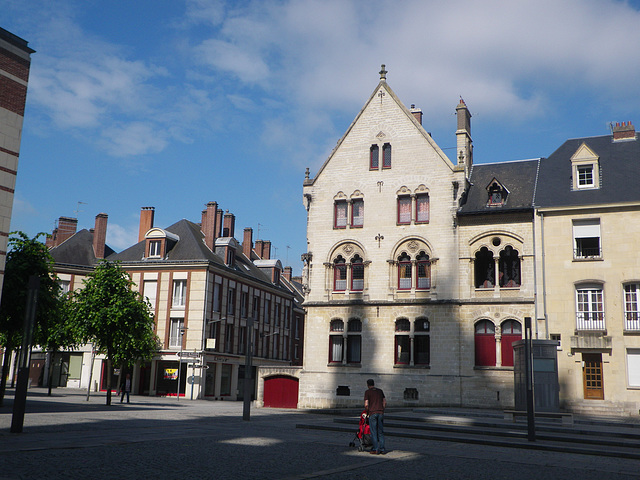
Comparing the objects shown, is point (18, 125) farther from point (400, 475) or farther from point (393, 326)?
point (393, 326)

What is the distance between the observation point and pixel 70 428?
17.5 meters

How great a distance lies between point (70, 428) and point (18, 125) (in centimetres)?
943

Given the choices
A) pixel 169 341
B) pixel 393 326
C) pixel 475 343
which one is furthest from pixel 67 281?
pixel 475 343

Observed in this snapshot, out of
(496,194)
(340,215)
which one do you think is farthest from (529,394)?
(340,215)

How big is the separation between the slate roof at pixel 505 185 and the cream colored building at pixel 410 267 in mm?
88

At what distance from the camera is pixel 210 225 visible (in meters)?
55.2

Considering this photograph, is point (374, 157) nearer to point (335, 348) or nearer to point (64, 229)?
point (335, 348)

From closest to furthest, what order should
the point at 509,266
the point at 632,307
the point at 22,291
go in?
the point at 22,291 < the point at 632,307 < the point at 509,266

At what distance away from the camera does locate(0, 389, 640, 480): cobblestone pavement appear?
35.2ft

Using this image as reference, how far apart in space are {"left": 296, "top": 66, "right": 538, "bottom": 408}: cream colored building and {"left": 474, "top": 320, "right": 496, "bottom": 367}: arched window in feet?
0.18

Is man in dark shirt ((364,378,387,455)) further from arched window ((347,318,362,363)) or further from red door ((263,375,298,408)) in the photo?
red door ((263,375,298,408))

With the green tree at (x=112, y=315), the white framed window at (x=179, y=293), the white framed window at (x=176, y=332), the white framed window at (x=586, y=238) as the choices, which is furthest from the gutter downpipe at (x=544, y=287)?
the white framed window at (x=179, y=293)

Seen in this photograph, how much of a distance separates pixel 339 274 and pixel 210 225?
69.0 ft

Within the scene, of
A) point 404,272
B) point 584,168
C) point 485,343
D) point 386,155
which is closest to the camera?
point 485,343
